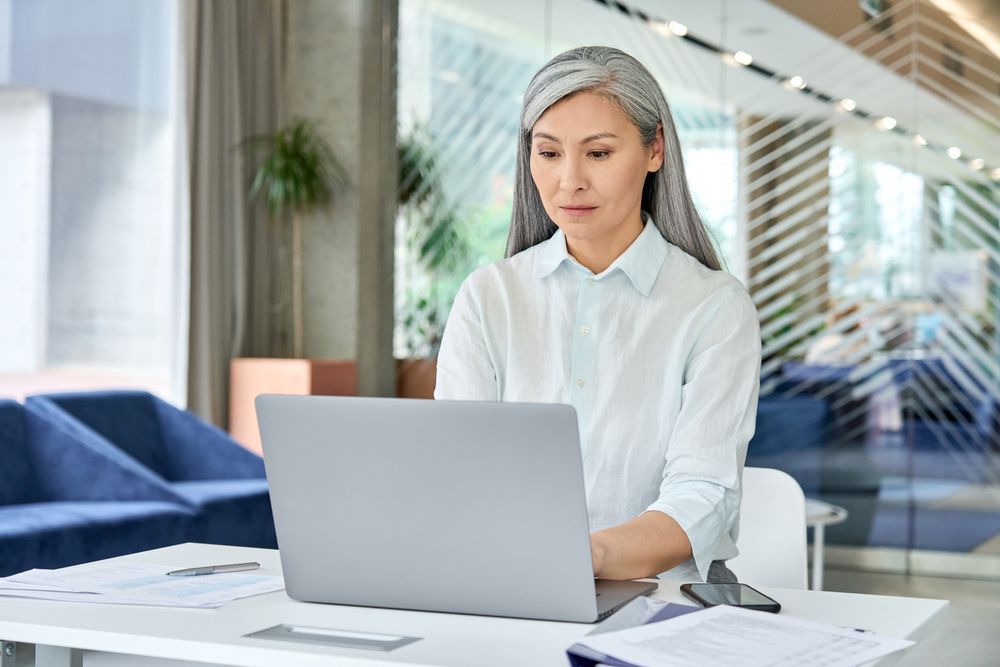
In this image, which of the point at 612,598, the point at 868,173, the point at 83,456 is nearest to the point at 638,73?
the point at 612,598

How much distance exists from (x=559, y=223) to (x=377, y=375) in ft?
15.6

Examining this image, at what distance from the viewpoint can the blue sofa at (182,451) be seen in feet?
15.4

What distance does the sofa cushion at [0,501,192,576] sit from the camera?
3.79 m

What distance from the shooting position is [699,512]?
162 cm

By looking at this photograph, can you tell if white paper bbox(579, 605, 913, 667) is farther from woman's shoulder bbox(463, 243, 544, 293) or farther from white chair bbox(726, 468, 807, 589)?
woman's shoulder bbox(463, 243, 544, 293)

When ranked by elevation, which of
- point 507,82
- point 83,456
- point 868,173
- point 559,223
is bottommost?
point 83,456

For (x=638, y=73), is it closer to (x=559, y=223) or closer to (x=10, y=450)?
(x=559, y=223)

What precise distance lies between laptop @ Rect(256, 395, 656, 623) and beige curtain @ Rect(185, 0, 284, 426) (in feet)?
16.0

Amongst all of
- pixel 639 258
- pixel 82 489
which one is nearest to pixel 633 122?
pixel 639 258

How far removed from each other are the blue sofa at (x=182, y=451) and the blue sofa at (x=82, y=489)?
9 centimetres

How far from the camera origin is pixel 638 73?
1.81 m

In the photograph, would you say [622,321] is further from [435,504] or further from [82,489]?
[82,489]

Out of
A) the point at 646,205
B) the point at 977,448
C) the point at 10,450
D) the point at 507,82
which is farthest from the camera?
the point at 507,82

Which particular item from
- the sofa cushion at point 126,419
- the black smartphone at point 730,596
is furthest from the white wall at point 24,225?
the black smartphone at point 730,596
